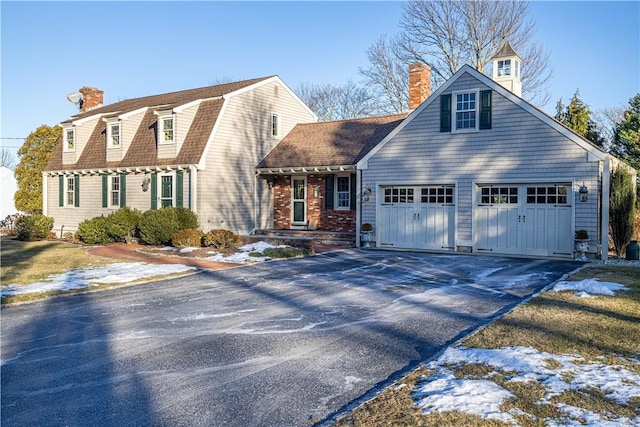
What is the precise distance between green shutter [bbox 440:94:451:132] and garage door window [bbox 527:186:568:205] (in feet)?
10.1

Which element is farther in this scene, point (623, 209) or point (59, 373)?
point (623, 209)

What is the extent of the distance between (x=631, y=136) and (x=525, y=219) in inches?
407

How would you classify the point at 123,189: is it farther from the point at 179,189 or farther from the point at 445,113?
the point at 445,113

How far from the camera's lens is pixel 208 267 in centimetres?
1350

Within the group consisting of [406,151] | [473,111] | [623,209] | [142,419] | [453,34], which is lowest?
[142,419]

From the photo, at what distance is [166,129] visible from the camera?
68.7 feet

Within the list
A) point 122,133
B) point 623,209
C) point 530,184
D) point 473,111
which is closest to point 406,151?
point 473,111

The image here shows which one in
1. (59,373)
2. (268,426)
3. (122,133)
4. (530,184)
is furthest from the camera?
(122,133)

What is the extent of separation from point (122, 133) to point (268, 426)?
20.3 m

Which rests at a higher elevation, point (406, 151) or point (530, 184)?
point (406, 151)

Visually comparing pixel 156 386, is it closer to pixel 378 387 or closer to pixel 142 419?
pixel 142 419

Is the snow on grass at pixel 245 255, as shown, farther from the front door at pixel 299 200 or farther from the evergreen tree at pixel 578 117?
the evergreen tree at pixel 578 117

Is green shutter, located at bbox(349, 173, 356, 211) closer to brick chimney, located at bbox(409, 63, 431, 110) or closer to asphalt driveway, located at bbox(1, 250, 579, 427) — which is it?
brick chimney, located at bbox(409, 63, 431, 110)

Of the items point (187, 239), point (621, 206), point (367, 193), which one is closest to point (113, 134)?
Result: point (187, 239)
